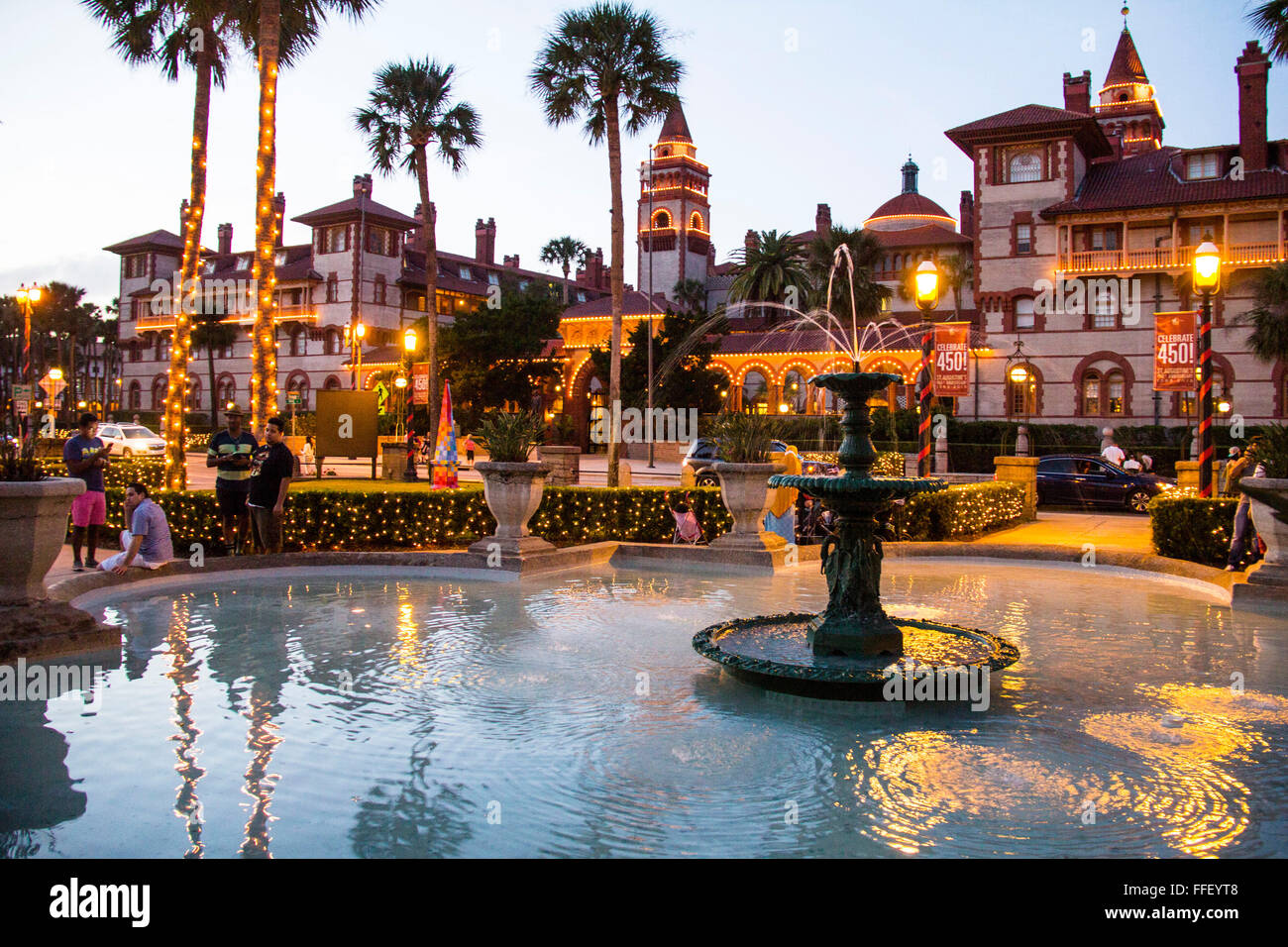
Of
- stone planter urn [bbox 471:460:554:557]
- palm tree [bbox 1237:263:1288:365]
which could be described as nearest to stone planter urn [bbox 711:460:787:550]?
stone planter urn [bbox 471:460:554:557]

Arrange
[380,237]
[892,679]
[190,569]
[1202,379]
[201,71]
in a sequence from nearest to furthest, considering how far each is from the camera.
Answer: [892,679] < [190,569] < [1202,379] < [201,71] < [380,237]

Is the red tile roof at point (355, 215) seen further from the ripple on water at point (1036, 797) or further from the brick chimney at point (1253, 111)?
the ripple on water at point (1036, 797)

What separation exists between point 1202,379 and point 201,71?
19073 mm

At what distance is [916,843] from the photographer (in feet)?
13.8

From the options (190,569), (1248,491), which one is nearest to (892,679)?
(1248,491)

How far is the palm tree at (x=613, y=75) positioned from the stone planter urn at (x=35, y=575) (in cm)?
1562

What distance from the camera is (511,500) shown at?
1272 cm

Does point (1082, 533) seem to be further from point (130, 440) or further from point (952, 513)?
point (130, 440)

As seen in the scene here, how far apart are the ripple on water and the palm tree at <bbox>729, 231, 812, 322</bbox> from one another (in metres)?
61.9

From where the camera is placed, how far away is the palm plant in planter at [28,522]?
7402 millimetres

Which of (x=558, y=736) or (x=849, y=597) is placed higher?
(x=849, y=597)
